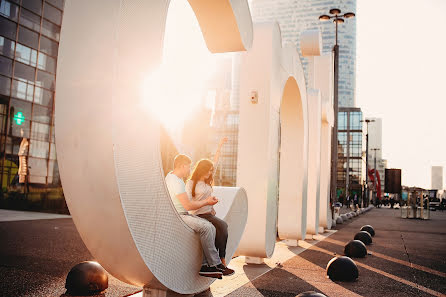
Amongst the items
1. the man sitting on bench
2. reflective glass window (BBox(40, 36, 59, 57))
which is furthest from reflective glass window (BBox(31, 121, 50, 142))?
the man sitting on bench

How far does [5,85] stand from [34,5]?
16.5 feet

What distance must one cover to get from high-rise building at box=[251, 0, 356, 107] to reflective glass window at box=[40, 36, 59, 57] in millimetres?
94009

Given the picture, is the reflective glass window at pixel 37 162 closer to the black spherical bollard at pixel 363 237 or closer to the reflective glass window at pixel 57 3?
the reflective glass window at pixel 57 3

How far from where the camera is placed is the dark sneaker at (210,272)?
4660 mm

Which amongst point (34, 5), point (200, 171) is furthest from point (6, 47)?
point (200, 171)

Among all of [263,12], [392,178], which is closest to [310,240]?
[392,178]

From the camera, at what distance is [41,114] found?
25.0 m

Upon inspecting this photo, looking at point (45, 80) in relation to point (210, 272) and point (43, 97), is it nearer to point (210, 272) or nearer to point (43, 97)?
point (43, 97)

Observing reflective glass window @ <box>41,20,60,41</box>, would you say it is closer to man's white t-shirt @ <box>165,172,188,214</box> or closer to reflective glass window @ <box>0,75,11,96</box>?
reflective glass window @ <box>0,75,11,96</box>

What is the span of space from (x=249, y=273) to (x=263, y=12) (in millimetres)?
146415

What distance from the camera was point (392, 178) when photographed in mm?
39719

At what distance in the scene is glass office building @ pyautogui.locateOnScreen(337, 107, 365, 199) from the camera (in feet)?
283

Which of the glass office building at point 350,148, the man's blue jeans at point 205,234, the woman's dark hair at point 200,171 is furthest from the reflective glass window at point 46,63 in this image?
the glass office building at point 350,148

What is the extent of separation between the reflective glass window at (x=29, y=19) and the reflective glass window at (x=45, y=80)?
2564 mm
